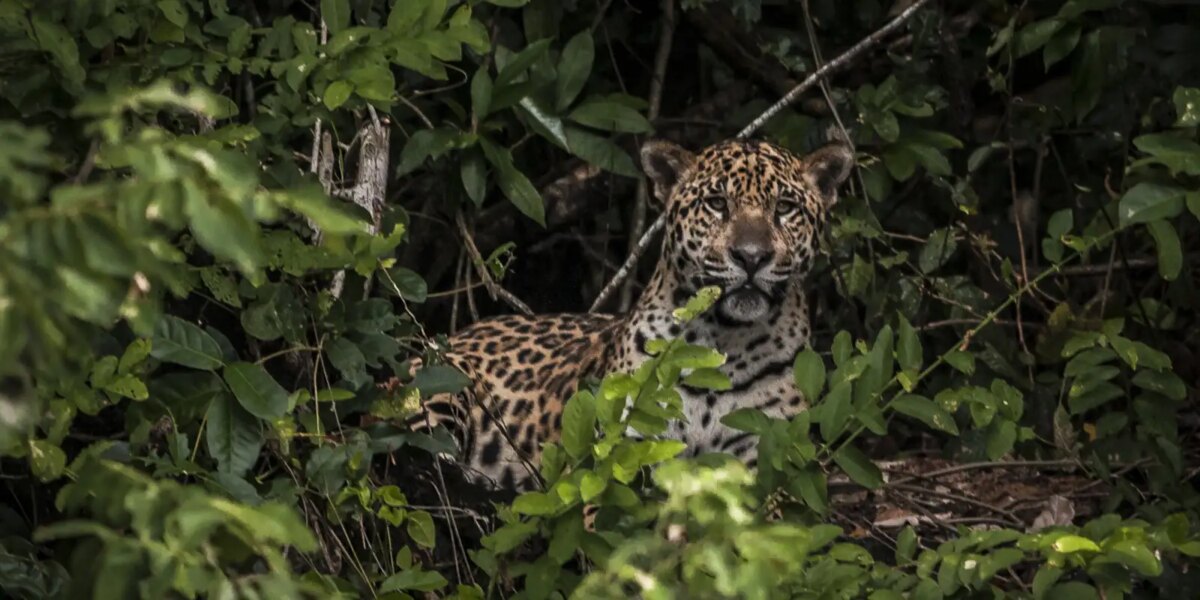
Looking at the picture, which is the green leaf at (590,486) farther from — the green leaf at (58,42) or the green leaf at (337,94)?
the green leaf at (58,42)

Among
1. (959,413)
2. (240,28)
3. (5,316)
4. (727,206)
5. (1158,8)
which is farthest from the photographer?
(1158,8)

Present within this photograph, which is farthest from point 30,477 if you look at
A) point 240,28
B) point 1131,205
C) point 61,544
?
point 1131,205

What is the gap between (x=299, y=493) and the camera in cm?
442

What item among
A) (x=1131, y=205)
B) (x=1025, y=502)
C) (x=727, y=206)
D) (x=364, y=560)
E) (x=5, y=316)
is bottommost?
(x=1025, y=502)

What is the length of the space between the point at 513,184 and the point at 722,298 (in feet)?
2.36

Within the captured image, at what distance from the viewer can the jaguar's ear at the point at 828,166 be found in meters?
6.43

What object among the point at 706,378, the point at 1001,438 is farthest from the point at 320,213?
the point at 1001,438

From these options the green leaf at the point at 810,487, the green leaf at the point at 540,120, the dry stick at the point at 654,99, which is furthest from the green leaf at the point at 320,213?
the dry stick at the point at 654,99

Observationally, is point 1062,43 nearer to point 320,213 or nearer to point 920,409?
point 920,409

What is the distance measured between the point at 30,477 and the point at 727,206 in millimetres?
2504

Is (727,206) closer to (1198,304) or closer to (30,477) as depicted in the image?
(1198,304)

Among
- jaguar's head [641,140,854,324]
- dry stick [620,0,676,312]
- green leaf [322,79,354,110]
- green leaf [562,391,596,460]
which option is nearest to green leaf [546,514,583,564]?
green leaf [562,391,596,460]

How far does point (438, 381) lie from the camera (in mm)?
4824

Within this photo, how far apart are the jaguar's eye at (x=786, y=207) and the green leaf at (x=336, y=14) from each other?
1.87 metres
